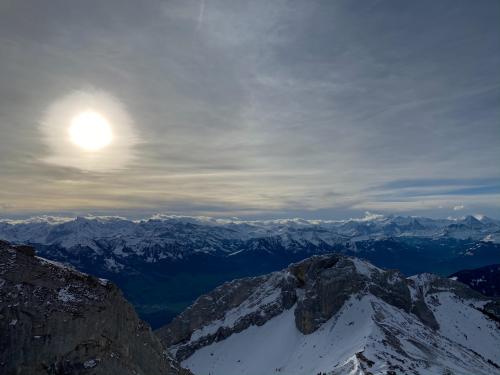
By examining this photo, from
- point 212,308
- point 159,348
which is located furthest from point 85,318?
point 212,308

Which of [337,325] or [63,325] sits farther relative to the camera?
[337,325]

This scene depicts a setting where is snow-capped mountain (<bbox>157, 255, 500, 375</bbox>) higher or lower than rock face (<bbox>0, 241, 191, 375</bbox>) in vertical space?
lower

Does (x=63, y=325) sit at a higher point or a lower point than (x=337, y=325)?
higher

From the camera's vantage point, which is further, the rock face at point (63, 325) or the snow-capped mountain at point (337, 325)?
the snow-capped mountain at point (337, 325)

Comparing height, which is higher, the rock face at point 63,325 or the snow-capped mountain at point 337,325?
the rock face at point 63,325

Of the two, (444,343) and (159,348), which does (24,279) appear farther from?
(444,343)
